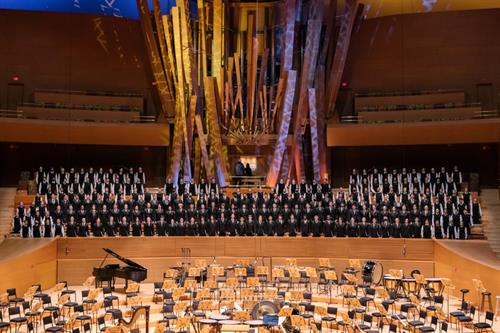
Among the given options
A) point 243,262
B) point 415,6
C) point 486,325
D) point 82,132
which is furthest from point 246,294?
point 415,6

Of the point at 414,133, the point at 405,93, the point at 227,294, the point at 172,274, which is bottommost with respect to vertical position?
the point at 227,294

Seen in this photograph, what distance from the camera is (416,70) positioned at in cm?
1989

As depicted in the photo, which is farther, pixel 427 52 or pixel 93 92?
pixel 93 92

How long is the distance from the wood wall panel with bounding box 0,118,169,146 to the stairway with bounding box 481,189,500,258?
31.0ft

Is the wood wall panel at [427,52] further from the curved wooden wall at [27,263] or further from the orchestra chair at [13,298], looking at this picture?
the orchestra chair at [13,298]

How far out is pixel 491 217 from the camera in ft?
52.9

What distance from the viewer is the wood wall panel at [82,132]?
18.4 m

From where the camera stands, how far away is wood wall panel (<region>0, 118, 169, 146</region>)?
18.4 meters

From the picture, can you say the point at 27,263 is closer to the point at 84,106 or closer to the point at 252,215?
the point at 252,215

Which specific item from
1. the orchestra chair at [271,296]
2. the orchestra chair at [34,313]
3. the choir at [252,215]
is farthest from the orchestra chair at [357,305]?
the orchestra chair at [34,313]

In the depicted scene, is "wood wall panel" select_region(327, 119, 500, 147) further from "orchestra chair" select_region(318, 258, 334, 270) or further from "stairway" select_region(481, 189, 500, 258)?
"orchestra chair" select_region(318, 258, 334, 270)

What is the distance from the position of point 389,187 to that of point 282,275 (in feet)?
18.3

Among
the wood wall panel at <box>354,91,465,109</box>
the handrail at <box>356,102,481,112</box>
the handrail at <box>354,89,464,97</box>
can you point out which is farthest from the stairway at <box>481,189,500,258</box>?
the handrail at <box>354,89,464,97</box>

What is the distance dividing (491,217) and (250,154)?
748 centimetres
